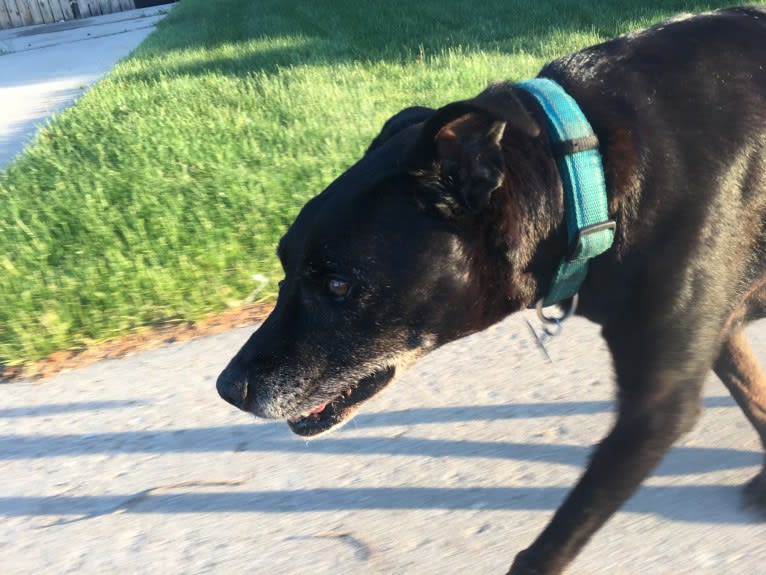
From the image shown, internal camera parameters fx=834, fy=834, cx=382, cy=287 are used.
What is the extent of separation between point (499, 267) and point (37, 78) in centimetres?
1104

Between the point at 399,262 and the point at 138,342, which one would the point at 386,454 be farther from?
the point at 138,342

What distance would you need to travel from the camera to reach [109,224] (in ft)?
15.2

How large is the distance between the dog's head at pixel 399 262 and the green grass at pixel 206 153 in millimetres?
1681

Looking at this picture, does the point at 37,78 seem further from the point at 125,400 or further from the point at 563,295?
the point at 563,295

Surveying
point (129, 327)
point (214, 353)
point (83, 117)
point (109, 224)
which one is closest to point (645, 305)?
point (214, 353)

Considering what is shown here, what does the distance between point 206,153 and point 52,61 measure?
9.01m

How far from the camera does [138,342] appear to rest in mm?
3785

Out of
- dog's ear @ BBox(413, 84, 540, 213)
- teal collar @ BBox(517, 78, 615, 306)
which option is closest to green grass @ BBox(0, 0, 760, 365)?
dog's ear @ BBox(413, 84, 540, 213)

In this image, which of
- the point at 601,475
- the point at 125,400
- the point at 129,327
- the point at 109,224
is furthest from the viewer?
the point at 109,224

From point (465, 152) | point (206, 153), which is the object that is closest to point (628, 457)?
point (465, 152)

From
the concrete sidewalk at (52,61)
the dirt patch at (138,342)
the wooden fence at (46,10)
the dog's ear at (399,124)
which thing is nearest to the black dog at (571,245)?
the dog's ear at (399,124)

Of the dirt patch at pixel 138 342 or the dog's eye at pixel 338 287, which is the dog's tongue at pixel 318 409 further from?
the dirt patch at pixel 138 342

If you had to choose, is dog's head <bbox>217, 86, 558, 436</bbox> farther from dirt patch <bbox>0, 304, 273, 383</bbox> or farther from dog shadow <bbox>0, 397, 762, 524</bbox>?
dirt patch <bbox>0, 304, 273, 383</bbox>

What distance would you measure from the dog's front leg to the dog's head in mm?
395
